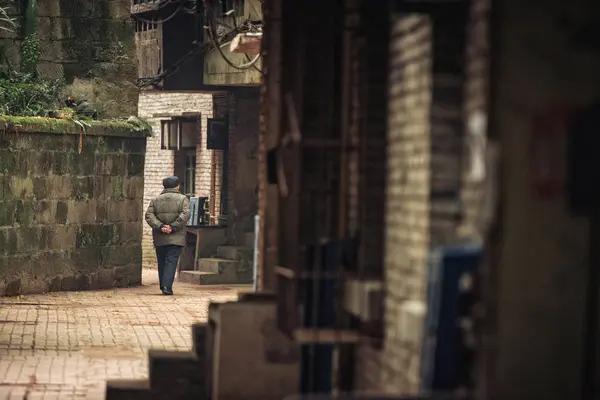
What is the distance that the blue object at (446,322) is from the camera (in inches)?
239

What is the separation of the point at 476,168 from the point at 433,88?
69 cm

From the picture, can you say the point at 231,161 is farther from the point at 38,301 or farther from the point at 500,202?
the point at 500,202

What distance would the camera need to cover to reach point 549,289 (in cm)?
575

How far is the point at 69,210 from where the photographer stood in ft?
73.3

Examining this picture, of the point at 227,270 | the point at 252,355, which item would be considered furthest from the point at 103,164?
the point at 252,355

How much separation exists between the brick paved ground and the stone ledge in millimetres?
2390

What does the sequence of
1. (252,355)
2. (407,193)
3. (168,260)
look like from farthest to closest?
(168,260) < (252,355) < (407,193)

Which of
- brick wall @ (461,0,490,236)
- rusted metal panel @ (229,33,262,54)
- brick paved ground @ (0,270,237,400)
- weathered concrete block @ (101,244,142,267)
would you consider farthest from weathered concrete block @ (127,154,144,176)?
brick wall @ (461,0,490,236)

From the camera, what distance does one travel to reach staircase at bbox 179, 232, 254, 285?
24.5 meters

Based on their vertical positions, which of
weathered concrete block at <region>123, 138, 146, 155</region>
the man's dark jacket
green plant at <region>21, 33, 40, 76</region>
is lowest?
the man's dark jacket

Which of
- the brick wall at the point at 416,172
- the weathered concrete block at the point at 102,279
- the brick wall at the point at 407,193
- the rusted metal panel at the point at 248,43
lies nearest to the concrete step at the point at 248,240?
the weathered concrete block at the point at 102,279

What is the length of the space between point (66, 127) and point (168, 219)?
215 cm

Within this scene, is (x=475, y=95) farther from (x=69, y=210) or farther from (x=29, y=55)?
(x=29, y=55)

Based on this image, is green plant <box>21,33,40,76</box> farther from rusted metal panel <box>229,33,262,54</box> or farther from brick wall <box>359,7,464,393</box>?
brick wall <box>359,7,464,393</box>
